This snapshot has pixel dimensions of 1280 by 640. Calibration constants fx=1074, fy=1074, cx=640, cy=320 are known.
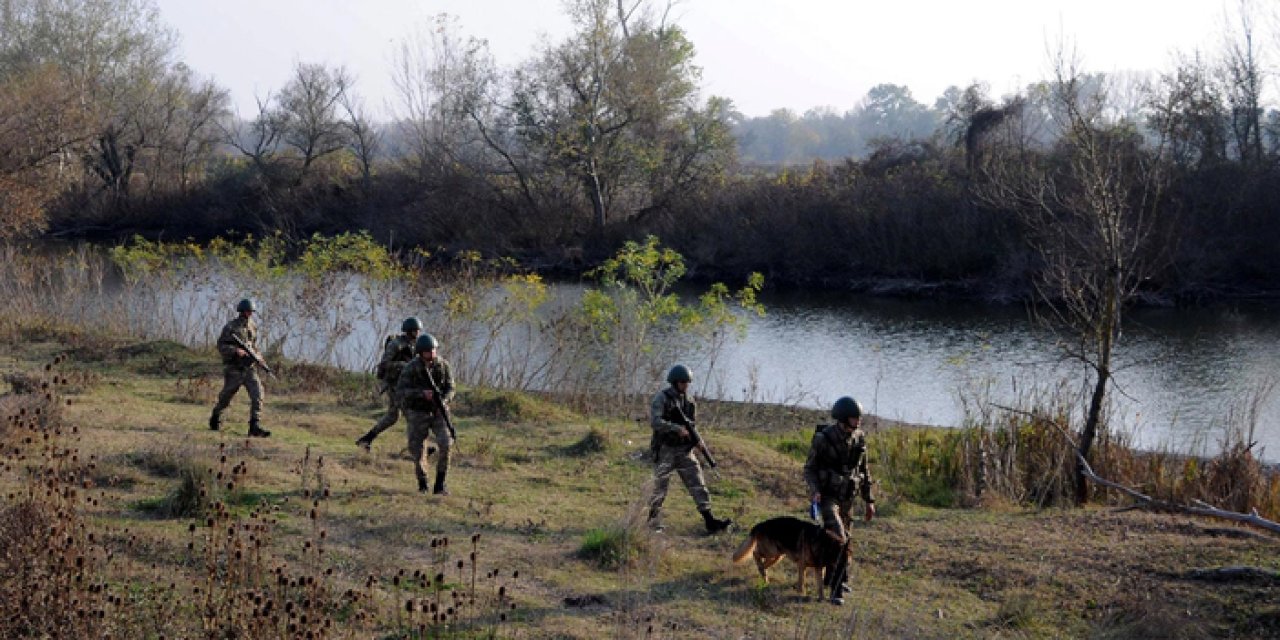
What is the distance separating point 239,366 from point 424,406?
3477mm

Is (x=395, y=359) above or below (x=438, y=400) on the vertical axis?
above

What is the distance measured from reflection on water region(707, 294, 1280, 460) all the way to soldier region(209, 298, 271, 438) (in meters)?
9.67

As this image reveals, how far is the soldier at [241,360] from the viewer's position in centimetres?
1362

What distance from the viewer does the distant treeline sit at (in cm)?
4150

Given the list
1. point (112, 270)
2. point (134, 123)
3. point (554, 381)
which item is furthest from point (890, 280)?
point (134, 123)

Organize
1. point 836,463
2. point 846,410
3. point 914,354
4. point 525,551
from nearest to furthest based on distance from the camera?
point 846,410 → point 836,463 → point 525,551 → point 914,354

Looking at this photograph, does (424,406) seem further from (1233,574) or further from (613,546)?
(1233,574)

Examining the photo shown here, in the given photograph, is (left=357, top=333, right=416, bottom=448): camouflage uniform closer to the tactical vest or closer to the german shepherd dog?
the german shepherd dog

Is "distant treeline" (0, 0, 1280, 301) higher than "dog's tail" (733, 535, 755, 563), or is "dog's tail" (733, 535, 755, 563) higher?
"distant treeline" (0, 0, 1280, 301)

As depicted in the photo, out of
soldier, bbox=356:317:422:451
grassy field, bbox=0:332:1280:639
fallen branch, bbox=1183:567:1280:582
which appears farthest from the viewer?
soldier, bbox=356:317:422:451

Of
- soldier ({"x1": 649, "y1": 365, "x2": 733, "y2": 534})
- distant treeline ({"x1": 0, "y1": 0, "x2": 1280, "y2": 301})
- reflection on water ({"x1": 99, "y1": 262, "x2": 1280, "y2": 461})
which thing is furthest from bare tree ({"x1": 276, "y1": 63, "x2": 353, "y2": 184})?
soldier ({"x1": 649, "y1": 365, "x2": 733, "y2": 534})

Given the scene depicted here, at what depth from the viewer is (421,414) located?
462 inches

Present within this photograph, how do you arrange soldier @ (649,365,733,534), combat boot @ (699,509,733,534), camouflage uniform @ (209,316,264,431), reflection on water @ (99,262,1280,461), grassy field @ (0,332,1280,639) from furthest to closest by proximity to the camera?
reflection on water @ (99,262,1280,461) < camouflage uniform @ (209,316,264,431) < combat boot @ (699,509,733,534) < soldier @ (649,365,733,534) < grassy field @ (0,332,1280,639)

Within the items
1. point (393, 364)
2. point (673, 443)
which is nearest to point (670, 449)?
point (673, 443)
